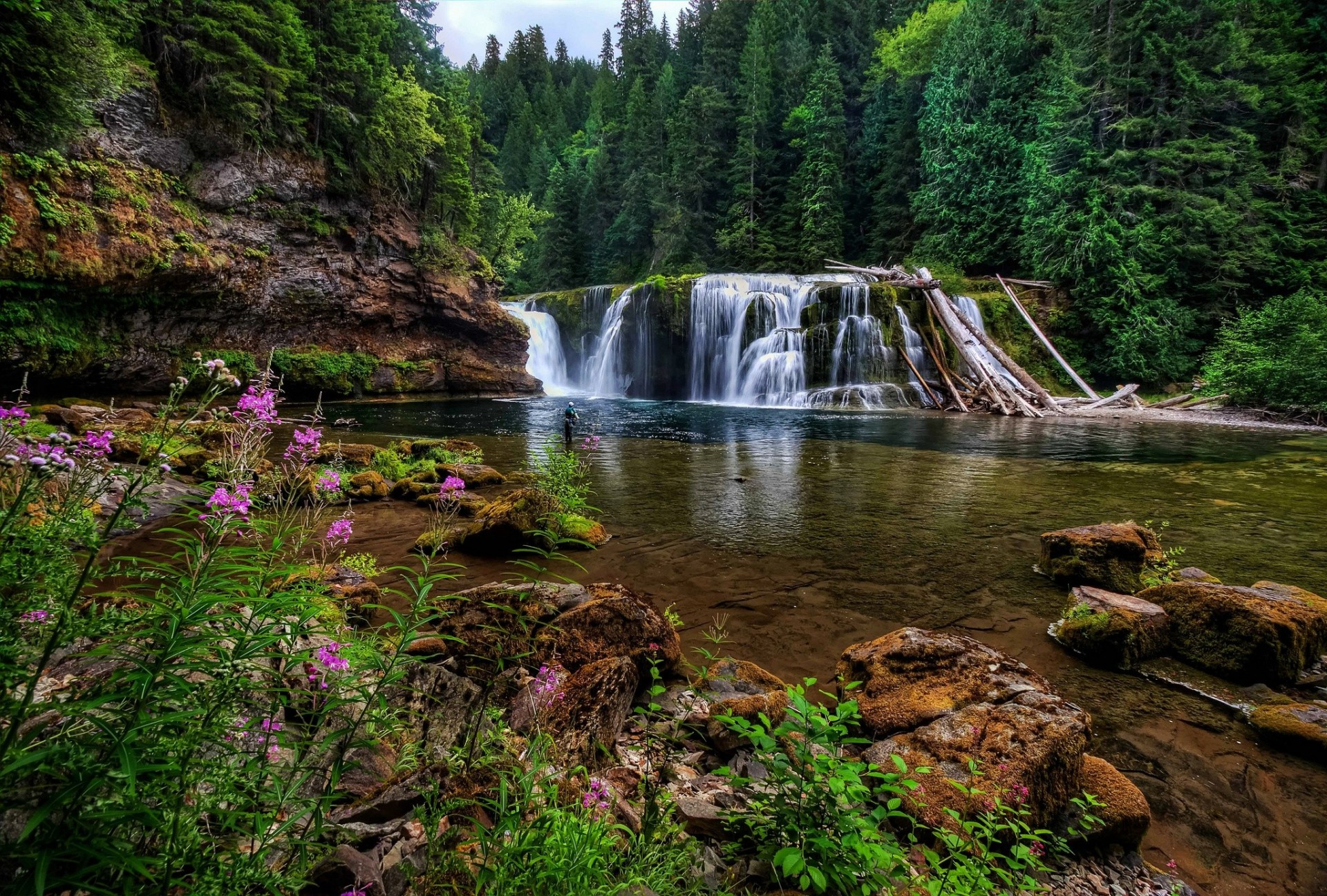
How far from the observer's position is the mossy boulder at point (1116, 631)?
12.0ft

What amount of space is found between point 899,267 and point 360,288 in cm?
2680

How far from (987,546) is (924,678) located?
11.5 ft

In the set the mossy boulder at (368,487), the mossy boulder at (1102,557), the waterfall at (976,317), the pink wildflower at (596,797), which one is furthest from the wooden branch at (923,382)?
the pink wildflower at (596,797)

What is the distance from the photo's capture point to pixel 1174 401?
19766mm

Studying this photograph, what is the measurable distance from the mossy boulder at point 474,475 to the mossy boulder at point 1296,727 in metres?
8.42

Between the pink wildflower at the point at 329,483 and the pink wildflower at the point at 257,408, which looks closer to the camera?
the pink wildflower at the point at 257,408

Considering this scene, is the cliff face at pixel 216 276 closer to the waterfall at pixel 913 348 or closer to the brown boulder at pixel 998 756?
the brown boulder at pixel 998 756

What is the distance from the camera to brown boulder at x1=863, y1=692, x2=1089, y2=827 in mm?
2219

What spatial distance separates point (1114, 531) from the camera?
497 centimetres

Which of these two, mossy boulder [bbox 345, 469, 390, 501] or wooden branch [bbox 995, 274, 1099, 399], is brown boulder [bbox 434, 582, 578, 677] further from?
wooden branch [bbox 995, 274, 1099, 399]

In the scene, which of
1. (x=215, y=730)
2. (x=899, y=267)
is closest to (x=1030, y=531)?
(x=215, y=730)

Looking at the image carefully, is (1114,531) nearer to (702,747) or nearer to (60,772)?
(702,747)

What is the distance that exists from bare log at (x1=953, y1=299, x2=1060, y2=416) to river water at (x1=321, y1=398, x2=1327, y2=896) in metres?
5.97

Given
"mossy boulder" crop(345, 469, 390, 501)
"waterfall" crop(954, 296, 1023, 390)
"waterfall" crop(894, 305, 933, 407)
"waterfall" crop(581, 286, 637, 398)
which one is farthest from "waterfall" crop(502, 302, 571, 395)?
"mossy boulder" crop(345, 469, 390, 501)
